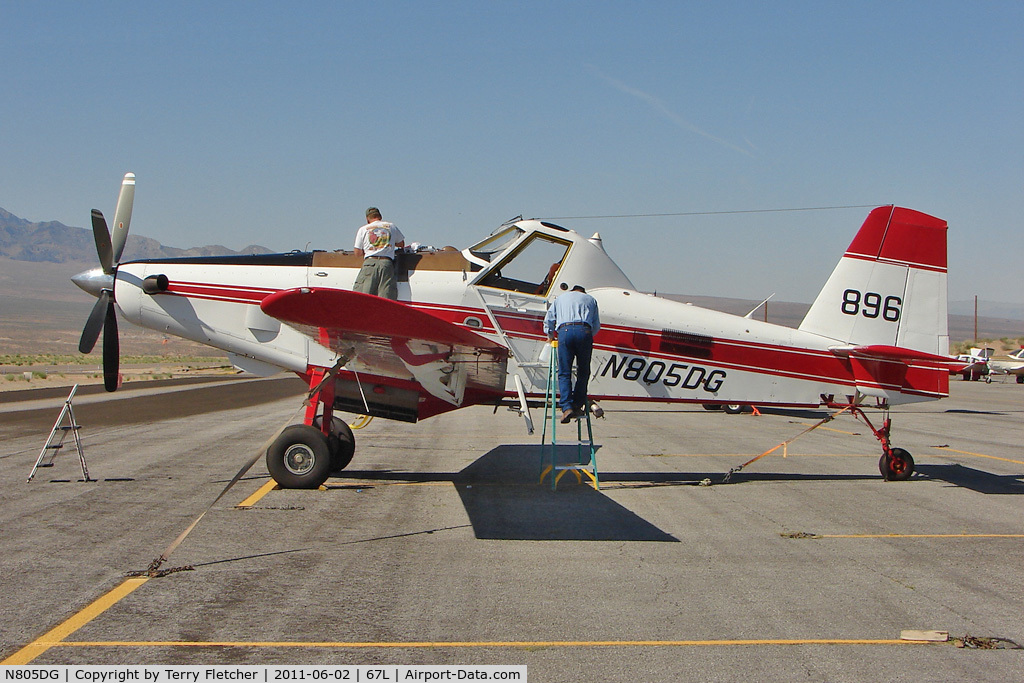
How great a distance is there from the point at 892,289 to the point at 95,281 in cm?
1009

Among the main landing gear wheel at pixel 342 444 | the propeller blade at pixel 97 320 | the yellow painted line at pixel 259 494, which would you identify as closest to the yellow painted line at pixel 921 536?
the yellow painted line at pixel 259 494

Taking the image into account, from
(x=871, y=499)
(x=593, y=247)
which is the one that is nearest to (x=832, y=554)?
(x=871, y=499)

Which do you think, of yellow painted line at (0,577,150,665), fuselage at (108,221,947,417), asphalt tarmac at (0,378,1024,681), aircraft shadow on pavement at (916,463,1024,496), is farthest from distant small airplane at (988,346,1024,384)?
yellow painted line at (0,577,150,665)

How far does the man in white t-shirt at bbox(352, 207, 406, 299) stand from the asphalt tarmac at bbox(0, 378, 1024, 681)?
91.1 inches

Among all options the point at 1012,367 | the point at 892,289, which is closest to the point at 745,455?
the point at 892,289

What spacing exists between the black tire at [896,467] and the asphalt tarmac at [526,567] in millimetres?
362

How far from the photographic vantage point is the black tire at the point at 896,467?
1014 cm

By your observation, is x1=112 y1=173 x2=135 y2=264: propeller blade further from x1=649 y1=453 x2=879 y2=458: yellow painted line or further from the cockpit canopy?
x1=649 y1=453 x2=879 y2=458: yellow painted line

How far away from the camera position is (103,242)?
9.13 meters

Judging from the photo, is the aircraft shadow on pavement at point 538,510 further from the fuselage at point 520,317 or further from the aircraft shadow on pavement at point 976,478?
the aircraft shadow on pavement at point 976,478

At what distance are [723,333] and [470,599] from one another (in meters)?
5.98

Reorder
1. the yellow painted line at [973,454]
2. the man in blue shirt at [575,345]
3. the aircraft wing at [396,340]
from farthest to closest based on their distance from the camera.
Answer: the yellow painted line at [973,454] → the man in blue shirt at [575,345] → the aircraft wing at [396,340]

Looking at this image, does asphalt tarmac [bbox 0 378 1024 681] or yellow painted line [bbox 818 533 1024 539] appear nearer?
asphalt tarmac [bbox 0 378 1024 681]

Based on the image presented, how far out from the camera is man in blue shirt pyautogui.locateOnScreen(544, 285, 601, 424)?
26.5ft
